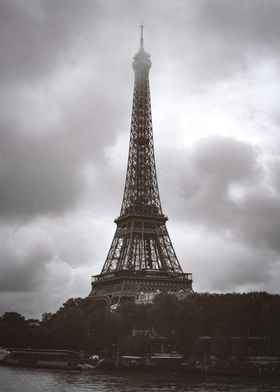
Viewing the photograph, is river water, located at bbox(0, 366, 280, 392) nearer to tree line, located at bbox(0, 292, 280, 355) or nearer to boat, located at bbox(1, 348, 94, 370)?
boat, located at bbox(1, 348, 94, 370)

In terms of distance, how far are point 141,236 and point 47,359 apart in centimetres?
2817

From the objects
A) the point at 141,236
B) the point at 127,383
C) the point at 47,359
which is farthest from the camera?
the point at 141,236

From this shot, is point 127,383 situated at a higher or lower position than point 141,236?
lower

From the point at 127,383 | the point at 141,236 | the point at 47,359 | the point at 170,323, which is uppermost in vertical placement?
the point at 141,236

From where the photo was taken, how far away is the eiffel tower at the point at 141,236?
92.8 metres

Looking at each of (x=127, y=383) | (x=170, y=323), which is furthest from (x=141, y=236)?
(x=127, y=383)

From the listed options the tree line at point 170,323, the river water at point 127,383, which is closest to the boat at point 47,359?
the tree line at point 170,323

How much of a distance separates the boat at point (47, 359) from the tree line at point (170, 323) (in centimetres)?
330

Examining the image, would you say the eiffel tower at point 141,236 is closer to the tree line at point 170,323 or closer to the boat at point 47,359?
the tree line at point 170,323

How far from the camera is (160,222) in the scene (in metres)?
99.2

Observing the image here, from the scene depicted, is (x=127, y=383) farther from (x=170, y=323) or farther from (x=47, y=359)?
(x=47, y=359)

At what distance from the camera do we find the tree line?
7431 centimetres

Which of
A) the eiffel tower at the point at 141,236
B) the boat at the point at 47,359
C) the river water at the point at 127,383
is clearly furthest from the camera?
the eiffel tower at the point at 141,236

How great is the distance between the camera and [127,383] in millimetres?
52812
